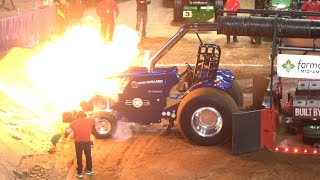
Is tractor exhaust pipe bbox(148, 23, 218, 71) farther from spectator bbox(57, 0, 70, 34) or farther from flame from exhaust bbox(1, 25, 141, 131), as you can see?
spectator bbox(57, 0, 70, 34)

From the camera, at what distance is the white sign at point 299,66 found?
1050cm

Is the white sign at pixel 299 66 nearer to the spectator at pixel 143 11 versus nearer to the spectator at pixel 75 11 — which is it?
the spectator at pixel 143 11

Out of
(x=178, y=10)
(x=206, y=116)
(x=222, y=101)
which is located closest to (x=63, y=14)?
(x=178, y=10)

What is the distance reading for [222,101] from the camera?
1155cm

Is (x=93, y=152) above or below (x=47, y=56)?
below

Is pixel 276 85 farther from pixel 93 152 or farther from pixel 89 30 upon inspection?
pixel 89 30

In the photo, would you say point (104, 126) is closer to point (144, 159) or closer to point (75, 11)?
point (144, 159)

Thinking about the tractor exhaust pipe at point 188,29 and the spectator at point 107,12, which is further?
the spectator at point 107,12

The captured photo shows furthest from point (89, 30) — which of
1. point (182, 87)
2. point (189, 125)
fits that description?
point (189, 125)

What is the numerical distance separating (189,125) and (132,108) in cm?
135

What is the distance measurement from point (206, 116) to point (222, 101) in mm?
501

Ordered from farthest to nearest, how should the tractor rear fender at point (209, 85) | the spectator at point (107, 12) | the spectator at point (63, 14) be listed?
the spectator at point (63, 14), the spectator at point (107, 12), the tractor rear fender at point (209, 85)

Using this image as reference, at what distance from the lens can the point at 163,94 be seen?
40.4ft

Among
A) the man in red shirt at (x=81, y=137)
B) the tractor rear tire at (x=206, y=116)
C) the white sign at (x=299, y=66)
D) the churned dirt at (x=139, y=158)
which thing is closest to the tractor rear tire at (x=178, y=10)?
the churned dirt at (x=139, y=158)
